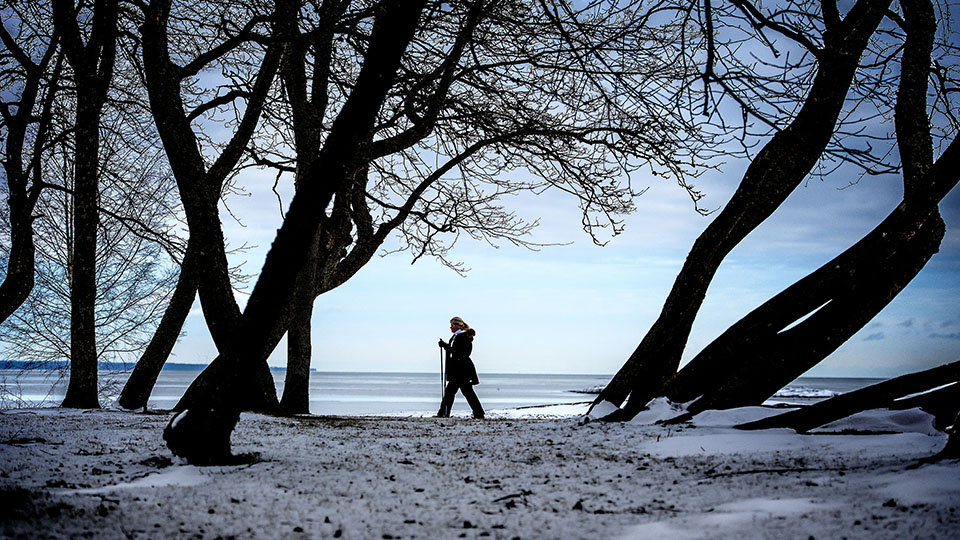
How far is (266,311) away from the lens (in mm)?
3629

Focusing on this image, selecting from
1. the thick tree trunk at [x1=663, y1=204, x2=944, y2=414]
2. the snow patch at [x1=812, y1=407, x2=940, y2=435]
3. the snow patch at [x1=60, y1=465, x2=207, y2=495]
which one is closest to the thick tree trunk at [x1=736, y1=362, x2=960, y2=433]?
the snow patch at [x1=812, y1=407, x2=940, y2=435]

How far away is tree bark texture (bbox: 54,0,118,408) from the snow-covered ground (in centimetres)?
395

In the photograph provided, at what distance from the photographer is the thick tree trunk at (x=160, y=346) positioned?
914 centimetres

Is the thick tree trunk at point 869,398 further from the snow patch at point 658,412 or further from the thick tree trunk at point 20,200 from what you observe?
the thick tree trunk at point 20,200

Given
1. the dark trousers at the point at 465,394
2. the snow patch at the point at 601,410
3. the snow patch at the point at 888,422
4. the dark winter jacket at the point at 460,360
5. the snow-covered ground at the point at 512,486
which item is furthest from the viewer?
the dark winter jacket at the point at 460,360

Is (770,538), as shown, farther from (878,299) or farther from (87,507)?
(878,299)

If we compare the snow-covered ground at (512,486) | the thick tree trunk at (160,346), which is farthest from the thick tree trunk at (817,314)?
the thick tree trunk at (160,346)

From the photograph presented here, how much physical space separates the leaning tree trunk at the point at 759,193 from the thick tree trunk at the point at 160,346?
6238mm

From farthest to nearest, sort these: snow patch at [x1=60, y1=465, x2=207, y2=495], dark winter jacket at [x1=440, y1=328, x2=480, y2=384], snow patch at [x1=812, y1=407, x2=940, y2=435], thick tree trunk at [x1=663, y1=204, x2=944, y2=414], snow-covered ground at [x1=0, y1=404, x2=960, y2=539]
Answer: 1. dark winter jacket at [x1=440, y1=328, x2=480, y2=384]
2. thick tree trunk at [x1=663, y1=204, x2=944, y2=414]
3. snow patch at [x1=812, y1=407, x2=940, y2=435]
4. snow patch at [x1=60, y1=465, x2=207, y2=495]
5. snow-covered ground at [x1=0, y1=404, x2=960, y2=539]

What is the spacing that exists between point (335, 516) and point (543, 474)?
1.40m

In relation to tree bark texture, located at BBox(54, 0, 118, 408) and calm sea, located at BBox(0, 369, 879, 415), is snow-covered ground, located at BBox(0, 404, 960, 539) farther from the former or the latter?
calm sea, located at BBox(0, 369, 879, 415)

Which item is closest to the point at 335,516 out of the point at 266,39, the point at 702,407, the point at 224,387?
the point at 224,387

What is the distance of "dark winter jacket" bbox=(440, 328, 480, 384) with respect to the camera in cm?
1121

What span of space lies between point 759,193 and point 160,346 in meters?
8.01
